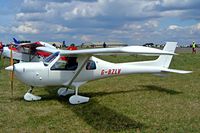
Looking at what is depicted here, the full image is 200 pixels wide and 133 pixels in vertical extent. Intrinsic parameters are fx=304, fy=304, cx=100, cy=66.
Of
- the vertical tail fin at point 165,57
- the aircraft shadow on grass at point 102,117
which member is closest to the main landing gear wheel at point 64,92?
the aircraft shadow on grass at point 102,117

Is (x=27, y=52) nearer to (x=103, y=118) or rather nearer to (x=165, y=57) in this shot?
(x=165, y=57)

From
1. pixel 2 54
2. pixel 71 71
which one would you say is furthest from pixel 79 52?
pixel 2 54

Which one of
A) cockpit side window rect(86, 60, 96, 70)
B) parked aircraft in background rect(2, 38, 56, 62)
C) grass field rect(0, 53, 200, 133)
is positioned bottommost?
grass field rect(0, 53, 200, 133)

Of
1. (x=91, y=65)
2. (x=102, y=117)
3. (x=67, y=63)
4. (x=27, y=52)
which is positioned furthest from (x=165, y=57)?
(x=27, y=52)

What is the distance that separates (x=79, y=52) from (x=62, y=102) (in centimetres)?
189

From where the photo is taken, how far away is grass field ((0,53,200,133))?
686cm

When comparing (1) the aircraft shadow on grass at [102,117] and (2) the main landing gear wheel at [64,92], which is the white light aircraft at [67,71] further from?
(1) the aircraft shadow on grass at [102,117]

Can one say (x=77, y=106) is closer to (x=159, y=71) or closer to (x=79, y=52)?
(x=79, y=52)

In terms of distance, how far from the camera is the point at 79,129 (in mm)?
6785

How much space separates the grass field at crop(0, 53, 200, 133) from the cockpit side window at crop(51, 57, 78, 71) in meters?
1.13

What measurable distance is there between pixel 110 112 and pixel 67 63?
2675mm

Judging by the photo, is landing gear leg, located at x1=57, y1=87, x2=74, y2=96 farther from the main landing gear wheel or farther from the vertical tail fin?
the vertical tail fin

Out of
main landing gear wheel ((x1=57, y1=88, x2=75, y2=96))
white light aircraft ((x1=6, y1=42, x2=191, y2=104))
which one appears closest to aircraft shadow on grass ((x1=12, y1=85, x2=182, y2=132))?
main landing gear wheel ((x1=57, y1=88, x2=75, y2=96))

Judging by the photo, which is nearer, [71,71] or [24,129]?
[24,129]
